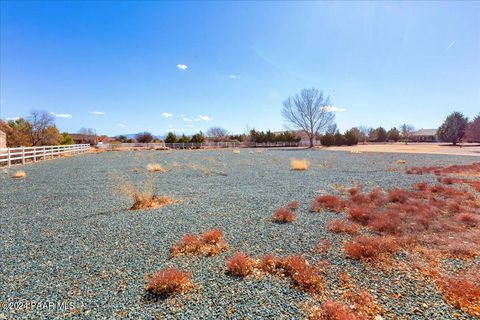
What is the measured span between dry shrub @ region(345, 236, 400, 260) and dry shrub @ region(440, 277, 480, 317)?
72 centimetres

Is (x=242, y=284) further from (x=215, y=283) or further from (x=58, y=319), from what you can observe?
(x=58, y=319)

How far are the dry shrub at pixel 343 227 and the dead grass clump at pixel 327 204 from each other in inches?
32.9

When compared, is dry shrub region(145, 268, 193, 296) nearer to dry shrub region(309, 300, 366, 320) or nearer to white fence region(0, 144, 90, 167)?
dry shrub region(309, 300, 366, 320)

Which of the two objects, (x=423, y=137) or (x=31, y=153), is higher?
(x=423, y=137)

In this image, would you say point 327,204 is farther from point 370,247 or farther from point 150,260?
point 150,260

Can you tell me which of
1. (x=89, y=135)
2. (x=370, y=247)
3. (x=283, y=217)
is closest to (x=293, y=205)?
(x=283, y=217)

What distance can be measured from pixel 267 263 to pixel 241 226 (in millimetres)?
1422

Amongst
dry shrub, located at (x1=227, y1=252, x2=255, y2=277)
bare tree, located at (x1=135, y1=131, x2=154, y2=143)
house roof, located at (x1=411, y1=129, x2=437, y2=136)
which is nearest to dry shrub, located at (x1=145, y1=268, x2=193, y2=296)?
dry shrub, located at (x1=227, y1=252, x2=255, y2=277)

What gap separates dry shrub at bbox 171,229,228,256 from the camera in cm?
341

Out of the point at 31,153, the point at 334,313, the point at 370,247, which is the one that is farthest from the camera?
the point at 31,153

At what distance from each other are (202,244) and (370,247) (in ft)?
8.00

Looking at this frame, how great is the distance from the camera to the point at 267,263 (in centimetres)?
304

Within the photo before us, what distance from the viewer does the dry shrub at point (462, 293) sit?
222 cm

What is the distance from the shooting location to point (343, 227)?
4184 millimetres
